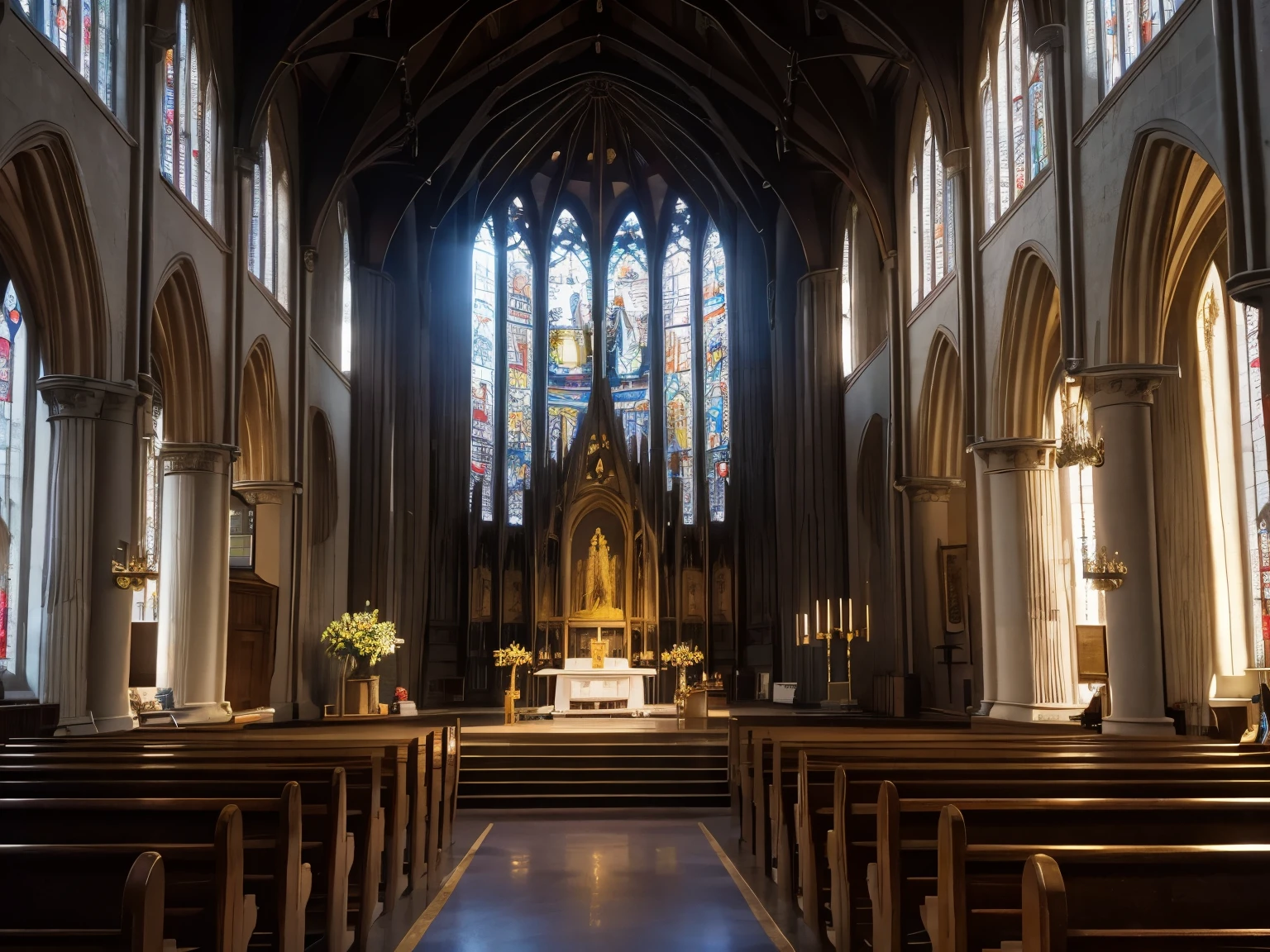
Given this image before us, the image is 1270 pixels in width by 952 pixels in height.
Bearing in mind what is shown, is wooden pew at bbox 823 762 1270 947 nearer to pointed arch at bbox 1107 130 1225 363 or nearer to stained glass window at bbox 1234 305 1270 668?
pointed arch at bbox 1107 130 1225 363

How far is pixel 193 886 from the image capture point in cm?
498

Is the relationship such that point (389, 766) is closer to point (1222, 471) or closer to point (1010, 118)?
point (1010, 118)

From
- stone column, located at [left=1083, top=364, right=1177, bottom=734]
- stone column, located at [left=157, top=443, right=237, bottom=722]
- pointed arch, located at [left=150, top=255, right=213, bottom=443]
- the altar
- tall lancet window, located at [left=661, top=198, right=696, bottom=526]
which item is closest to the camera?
stone column, located at [left=1083, top=364, right=1177, bottom=734]

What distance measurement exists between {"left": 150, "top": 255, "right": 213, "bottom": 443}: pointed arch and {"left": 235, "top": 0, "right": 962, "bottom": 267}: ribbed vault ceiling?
2.93 metres

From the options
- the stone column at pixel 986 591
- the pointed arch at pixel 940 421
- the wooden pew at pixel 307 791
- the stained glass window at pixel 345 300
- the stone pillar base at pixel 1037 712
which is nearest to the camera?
the wooden pew at pixel 307 791

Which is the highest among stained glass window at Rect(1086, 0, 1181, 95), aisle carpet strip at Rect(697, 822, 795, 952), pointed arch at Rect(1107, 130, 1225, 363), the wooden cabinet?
stained glass window at Rect(1086, 0, 1181, 95)

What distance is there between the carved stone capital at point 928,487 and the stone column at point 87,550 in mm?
12597

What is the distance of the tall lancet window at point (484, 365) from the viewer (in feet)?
106

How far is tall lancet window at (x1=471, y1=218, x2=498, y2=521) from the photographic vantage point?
3222cm

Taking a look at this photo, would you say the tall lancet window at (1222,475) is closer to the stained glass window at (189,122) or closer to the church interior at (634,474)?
the church interior at (634,474)

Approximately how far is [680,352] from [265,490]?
14438 mm

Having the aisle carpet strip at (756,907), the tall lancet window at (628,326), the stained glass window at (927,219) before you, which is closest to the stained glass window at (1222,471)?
the stained glass window at (927,219)

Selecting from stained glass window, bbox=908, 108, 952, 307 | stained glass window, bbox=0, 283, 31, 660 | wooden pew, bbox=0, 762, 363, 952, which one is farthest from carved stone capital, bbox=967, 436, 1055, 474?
stained glass window, bbox=0, 283, 31, 660

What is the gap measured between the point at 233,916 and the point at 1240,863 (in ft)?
11.3
